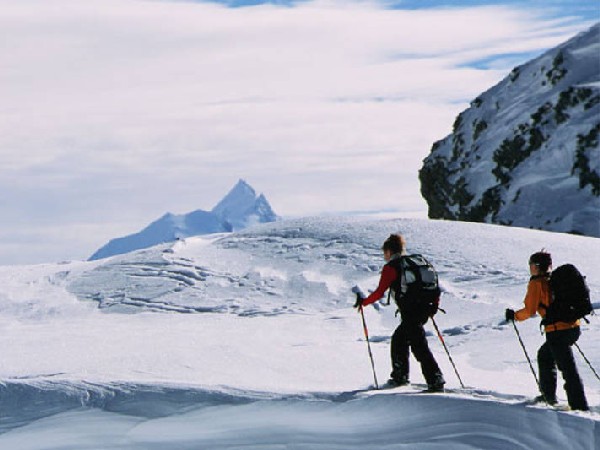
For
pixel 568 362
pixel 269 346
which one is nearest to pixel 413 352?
pixel 568 362

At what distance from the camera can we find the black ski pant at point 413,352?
25.6 ft

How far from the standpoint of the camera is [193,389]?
8.07 metres

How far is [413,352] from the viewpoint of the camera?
790 cm

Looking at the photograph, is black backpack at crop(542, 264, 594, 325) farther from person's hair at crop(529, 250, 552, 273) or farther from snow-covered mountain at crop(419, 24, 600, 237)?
snow-covered mountain at crop(419, 24, 600, 237)

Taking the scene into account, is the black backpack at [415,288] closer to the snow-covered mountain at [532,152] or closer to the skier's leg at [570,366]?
the skier's leg at [570,366]

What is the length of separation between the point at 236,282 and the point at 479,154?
231 ft

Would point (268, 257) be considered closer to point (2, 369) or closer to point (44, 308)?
point (44, 308)

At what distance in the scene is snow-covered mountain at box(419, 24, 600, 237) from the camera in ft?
201

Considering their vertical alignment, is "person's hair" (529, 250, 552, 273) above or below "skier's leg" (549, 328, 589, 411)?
above

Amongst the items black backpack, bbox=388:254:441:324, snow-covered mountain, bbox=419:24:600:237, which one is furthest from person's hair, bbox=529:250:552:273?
snow-covered mountain, bbox=419:24:600:237

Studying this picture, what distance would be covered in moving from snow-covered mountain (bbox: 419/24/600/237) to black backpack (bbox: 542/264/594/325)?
50572mm

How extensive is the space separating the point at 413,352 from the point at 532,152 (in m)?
Answer: 68.0

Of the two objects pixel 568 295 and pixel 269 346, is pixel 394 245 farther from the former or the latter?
pixel 269 346

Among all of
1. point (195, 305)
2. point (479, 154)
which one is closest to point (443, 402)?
point (195, 305)
